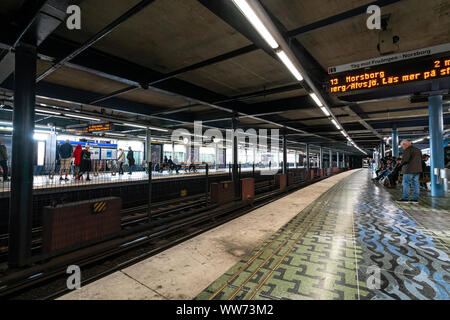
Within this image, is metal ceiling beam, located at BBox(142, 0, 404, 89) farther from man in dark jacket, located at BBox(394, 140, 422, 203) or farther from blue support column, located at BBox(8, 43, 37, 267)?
man in dark jacket, located at BBox(394, 140, 422, 203)

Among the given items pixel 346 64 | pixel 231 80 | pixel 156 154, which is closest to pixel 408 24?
pixel 346 64

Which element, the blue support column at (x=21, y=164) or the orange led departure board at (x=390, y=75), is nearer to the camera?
the blue support column at (x=21, y=164)

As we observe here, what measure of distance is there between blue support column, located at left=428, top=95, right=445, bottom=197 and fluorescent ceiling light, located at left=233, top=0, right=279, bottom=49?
748cm

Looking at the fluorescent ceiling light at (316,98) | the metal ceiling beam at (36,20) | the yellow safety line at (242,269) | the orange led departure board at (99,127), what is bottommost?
the yellow safety line at (242,269)

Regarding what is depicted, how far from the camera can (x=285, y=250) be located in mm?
3055

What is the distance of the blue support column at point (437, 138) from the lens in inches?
277

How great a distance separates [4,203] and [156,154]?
15.8 m

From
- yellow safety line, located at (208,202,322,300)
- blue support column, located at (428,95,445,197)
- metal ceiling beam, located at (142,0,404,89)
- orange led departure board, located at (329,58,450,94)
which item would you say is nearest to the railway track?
yellow safety line, located at (208,202,322,300)

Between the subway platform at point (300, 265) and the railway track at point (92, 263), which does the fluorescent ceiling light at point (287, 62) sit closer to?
the subway platform at point (300, 265)

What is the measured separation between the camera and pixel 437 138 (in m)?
7.11

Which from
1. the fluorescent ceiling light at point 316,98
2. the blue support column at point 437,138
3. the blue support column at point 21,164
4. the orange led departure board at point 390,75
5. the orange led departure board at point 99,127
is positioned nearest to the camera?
the blue support column at point 21,164

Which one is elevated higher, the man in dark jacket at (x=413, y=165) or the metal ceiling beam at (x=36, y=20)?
the metal ceiling beam at (x=36, y=20)

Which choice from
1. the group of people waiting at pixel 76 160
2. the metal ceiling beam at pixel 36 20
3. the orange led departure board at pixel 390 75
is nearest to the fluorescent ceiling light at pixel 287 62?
the orange led departure board at pixel 390 75
